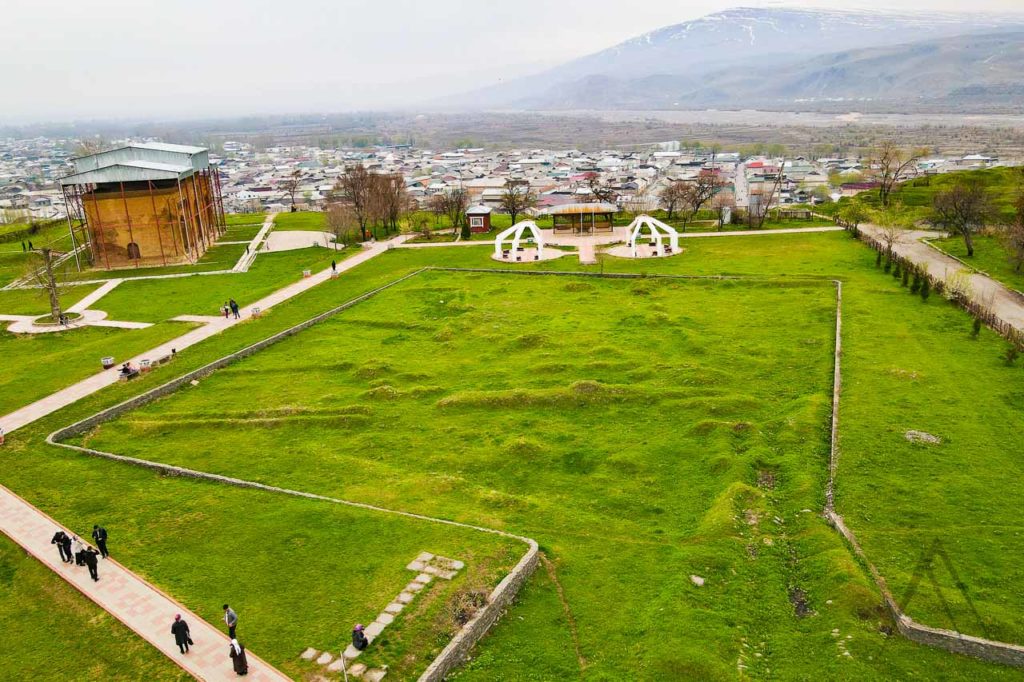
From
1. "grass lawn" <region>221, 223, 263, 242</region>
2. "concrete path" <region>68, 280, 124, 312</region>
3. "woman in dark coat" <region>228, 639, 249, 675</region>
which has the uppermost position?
"grass lawn" <region>221, 223, 263, 242</region>

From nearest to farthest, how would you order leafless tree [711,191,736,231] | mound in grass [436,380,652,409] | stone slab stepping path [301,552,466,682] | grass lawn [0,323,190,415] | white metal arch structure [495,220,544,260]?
stone slab stepping path [301,552,466,682] < mound in grass [436,380,652,409] < grass lawn [0,323,190,415] < white metal arch structure [495,220,544,260] < leafless tree [711,191,736,231]

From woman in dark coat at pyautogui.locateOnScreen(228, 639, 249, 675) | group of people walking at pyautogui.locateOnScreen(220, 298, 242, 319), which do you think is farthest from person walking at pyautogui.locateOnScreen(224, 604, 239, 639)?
group of people walking at pyautogui.locateOnScreen(220, 298, 242, 319)

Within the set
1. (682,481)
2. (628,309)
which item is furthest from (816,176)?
(682,481)

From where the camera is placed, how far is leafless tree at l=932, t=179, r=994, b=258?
185 feet

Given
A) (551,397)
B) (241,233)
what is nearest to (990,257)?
(551,397)

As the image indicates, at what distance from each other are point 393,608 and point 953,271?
50511 millimetres

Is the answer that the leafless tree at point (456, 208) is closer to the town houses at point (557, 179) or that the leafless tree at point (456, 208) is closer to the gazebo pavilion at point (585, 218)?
the town houses at point (557, 179)

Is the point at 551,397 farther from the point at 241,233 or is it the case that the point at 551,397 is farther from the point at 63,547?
the point at 241,233

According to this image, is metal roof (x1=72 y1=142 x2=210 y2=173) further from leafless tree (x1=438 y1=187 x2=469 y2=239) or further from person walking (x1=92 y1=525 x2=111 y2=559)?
person walking (x1=92 y1=525 x2=111 y2=559)

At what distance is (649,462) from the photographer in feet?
87.9

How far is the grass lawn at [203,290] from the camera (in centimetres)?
5009

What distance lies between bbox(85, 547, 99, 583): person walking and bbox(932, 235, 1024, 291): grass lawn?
54407mm

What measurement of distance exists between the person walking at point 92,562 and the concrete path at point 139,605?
0.53 feet

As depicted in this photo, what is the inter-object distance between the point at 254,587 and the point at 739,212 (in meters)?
68.2
